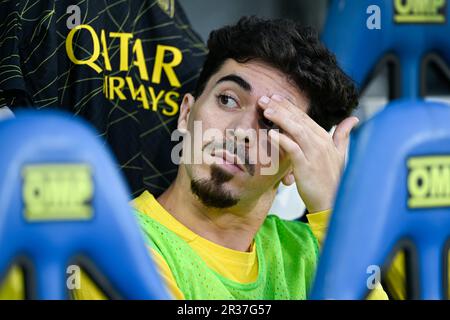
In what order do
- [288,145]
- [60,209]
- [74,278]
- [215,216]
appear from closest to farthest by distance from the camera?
[60,209] → [74,278] → [288,145] → [215,216]

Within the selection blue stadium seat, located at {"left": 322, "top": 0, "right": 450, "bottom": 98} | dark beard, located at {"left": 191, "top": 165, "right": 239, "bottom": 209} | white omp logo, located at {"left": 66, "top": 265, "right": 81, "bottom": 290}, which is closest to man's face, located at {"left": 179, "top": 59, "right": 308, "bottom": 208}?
dark beard, located at {"left": 191, "top": 165, "right": 239, "bottom": 209}

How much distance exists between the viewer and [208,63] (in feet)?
4.22

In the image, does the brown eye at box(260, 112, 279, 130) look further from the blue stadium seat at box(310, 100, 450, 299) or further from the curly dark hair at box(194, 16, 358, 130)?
the blue stadium seat at box(310, 100, 450, 299)

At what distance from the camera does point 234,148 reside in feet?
3.65

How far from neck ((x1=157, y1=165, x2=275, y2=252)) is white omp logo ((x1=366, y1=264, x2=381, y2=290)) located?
43 cm

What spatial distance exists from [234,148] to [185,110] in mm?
184

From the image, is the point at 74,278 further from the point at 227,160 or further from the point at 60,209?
the point at 227,160

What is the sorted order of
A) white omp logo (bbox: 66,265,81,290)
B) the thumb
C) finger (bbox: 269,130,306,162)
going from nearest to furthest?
white omp logo (bbox: 66,265,81,290), finger (bbox: 269,130,306,162), the thumb

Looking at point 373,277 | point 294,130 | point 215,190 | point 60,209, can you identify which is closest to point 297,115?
point 294,130

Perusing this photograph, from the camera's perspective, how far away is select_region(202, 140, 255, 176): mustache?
1111mm

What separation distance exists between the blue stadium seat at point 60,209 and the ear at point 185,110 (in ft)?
1.77
